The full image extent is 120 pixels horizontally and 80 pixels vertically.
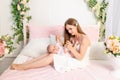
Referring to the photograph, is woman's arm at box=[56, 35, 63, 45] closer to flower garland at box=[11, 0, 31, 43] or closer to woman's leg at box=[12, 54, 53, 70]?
woman's leg at box=[12, 54, 53, 70]

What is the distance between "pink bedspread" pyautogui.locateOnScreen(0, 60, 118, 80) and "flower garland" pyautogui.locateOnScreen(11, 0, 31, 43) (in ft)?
3.37

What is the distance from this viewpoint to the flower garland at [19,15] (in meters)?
3.23

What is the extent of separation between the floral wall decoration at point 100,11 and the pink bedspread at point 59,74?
0.79 m

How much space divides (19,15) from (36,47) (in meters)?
0.60

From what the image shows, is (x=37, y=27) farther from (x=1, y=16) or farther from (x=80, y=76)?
(x=80, y=76)

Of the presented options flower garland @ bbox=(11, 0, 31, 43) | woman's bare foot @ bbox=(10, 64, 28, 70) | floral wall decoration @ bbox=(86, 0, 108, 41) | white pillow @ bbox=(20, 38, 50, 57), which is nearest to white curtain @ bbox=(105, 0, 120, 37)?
floral wall decoration @ bbox=(86, 0, 108, 41)

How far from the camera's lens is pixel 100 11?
3199 mm

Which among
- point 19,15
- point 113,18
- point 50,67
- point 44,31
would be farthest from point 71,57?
point 19,15

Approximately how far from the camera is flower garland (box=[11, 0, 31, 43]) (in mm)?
3227

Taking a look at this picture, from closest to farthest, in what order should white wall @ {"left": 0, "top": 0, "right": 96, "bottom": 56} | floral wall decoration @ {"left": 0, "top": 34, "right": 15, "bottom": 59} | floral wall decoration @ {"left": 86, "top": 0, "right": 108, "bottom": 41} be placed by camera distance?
floral wall decoration @ {"left": 0, "top": 34, "right": 15, "bottom": 59} < floral wall decoration @ {"left": 86, "top": 0, "right": 108, "bottom": 41} < white wall @ {"left": 0, "top": 0, "right": 96, "bottom": 56}

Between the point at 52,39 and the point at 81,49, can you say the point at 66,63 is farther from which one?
the point at 52,39

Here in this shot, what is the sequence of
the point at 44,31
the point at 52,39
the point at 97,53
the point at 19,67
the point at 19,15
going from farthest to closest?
the point at 19,15, the point at 44,31, the point at 52,39, the point at 97,53, the point at 19,67

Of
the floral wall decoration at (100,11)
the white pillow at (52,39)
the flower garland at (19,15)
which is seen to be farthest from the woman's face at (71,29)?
the flower garland at (19,15)

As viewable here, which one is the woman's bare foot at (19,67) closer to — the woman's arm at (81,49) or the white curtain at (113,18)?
the woman's arm at (81,49)
